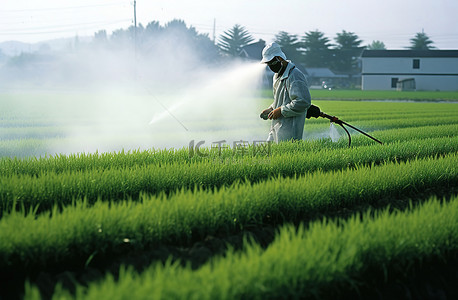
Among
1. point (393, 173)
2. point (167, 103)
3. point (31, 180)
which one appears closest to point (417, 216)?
point (393, 173)

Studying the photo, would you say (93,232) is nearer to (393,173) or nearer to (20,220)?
(20,220)

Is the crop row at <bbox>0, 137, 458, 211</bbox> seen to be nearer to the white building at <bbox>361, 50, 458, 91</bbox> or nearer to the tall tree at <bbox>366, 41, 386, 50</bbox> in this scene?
the white building at <bbox>361, 50, 458, 91</bbox>

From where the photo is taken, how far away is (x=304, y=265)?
8.11 ft

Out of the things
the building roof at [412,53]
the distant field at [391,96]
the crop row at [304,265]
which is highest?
the building roof at [412,53]

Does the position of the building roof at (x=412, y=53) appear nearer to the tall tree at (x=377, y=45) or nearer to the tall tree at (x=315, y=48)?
the tall tree at (x=315, y=48)

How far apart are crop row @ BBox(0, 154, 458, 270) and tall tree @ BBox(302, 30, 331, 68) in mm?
67970

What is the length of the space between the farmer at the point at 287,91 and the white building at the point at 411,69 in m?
48.9

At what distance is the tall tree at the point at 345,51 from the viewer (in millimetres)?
73625

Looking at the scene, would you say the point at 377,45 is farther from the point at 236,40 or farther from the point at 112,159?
the point at 112,159

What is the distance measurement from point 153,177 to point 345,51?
240 feet

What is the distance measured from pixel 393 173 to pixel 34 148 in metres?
5.65

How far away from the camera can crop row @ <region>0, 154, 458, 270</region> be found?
9.50 feet

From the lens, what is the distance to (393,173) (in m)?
5.02

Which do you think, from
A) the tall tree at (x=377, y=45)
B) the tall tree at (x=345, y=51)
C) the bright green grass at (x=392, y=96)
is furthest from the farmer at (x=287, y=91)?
the tall tree at (x=377, y=45)
